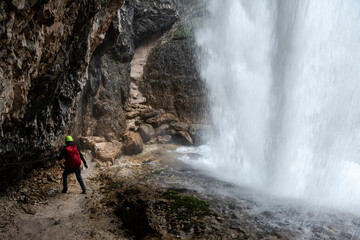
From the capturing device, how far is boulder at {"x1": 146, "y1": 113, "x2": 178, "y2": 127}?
11.4m

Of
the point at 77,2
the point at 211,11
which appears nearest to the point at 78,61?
the point at 77,2

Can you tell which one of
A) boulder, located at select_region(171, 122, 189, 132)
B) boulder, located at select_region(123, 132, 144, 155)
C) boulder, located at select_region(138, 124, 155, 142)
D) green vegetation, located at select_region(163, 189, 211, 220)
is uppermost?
boulder, located at select_region(171, 122, 189, 132)

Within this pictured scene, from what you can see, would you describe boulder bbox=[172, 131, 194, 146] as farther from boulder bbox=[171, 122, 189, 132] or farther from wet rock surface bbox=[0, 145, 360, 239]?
wet rock surface bbox=[0, 145, 360, 239]

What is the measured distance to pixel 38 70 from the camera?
12.2 feet

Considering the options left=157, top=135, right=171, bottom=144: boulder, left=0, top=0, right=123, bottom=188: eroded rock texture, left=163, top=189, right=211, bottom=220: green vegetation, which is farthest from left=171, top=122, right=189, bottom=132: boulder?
left=163, top=189, right=211, bottom=220: green vegetation

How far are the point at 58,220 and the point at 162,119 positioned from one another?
8292mm

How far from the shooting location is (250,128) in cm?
1010

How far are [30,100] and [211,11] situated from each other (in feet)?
48.4

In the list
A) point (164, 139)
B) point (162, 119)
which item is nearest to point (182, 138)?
point (164, 139)

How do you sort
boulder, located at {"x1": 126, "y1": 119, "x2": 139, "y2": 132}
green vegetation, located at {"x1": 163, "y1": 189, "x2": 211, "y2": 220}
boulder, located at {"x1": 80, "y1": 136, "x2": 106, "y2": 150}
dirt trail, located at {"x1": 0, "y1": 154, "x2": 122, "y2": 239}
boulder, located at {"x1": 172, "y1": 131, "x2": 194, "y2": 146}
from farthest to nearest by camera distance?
boulder, located at {"x1": 172, "y1": 131, "x2": 194, "y2": 146} < boulder, located at {"x1": 126, "y1": 119, "x2": 139, "y2": 132} < boulder, located at {"x1": 80, "y1": 136, "x2": 106, "y2": 150} < green vegetation, located at {"x1": 163, "y1": 189, "x2": 211, "y2": 220} < dirt trail, located at {"x1": 0, "y1": 154, "x2": 122, "y2": 239}

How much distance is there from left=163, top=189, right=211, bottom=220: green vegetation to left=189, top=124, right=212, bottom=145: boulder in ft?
20.4

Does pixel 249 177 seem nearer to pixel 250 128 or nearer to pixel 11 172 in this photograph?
pixel 250 128

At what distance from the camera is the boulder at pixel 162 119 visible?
11385 mm

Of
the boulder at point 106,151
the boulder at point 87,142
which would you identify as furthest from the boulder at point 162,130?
the boulder at point 87,142
